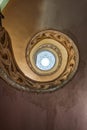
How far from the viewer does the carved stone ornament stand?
2838 mm

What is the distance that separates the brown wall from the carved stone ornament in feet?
0.19

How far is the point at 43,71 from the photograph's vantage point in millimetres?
3346

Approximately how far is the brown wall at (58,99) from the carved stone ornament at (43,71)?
0.06 metres

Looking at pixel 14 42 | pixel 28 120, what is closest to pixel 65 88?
pixel 28 120

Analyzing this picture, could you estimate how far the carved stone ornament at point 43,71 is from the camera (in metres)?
2.84

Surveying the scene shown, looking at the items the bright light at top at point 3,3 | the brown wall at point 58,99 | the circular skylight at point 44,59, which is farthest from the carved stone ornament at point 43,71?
the circular skylight at point 44,59

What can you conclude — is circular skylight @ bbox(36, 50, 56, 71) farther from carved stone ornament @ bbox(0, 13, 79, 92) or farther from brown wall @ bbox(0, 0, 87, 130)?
brown wall @ bbox(0, 0, 87, 130)

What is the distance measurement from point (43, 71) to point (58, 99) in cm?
55

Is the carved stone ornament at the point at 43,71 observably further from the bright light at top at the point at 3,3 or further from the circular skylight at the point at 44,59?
the circular skylight at the point at 44,59

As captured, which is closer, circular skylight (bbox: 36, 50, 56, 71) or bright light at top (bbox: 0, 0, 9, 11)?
bright light at top (bbox: 0, 0, 9, 11)

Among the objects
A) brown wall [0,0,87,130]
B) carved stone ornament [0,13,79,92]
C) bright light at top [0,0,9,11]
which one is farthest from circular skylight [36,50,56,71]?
bright light at top [0,0,9,11]

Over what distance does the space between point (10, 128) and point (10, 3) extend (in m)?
1.13

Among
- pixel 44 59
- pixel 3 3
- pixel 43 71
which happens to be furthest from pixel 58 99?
pixel 44 59

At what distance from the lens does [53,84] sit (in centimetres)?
295
